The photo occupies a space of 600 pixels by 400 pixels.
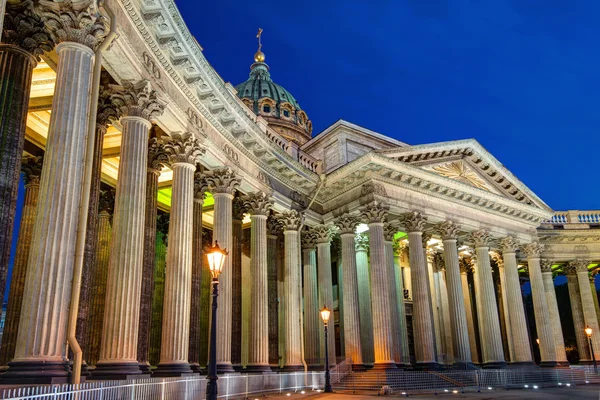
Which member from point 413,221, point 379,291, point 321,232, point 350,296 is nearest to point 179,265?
point 379,291

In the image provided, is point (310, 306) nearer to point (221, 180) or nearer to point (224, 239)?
point (224, 239)

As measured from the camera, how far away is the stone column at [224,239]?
842 inches

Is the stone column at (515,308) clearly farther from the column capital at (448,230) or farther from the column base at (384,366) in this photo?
the column base at (384,366)

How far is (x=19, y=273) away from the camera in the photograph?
18.6m

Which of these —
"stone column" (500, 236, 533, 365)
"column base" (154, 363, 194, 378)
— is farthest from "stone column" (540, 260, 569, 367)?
"column base" (154, 363, 194, 378)

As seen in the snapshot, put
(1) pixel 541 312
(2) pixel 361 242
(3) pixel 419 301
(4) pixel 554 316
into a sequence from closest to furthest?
(3) pixel 419 301 < (2) pixel 361 242 < (1) pixel 541 312 < (4) pixel 554 316

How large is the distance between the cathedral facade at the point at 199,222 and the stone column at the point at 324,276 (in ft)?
0.50

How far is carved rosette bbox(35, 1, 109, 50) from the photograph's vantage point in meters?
13.1

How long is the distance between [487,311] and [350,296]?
34.5 ft

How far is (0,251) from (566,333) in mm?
67664

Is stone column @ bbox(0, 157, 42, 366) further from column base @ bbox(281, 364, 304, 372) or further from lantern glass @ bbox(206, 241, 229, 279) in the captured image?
column base @ bbox(281, 364, 304, 372)

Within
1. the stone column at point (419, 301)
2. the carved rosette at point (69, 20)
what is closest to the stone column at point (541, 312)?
the stone column at point (419, 301)

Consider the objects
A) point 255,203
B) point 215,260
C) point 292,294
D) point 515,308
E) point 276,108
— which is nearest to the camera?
point 215,260

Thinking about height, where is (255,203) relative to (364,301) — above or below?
above
